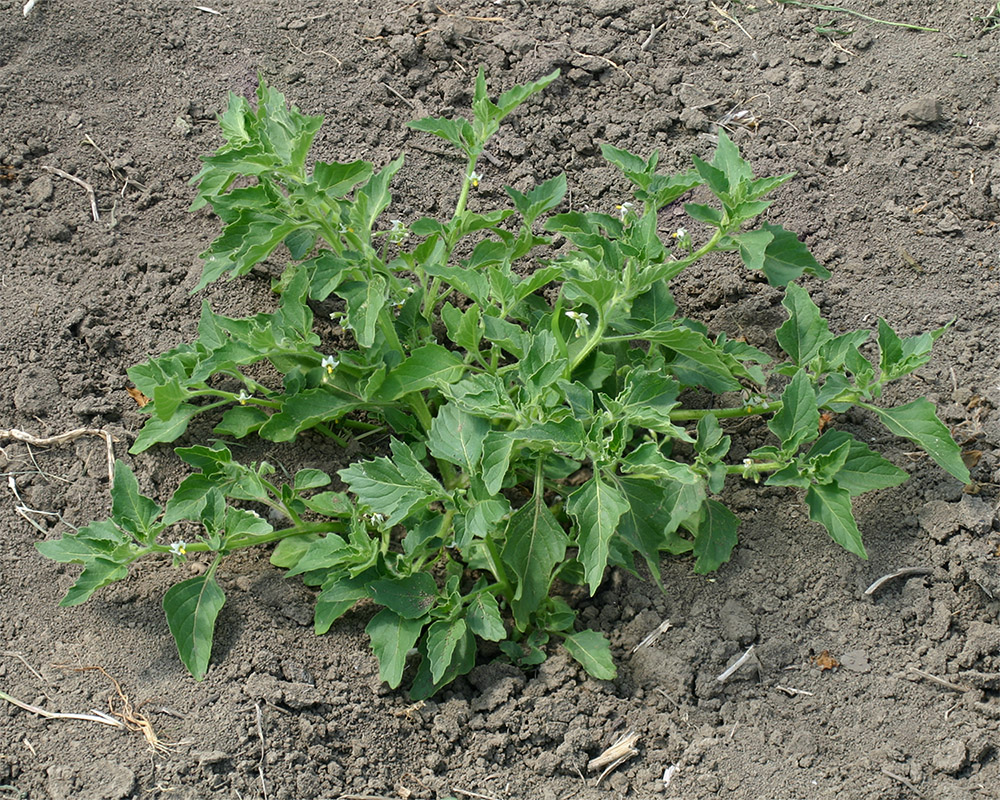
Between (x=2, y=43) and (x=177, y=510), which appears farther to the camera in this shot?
(x=2, y=43)

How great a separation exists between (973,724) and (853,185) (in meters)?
2.31

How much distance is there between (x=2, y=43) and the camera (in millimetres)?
4461

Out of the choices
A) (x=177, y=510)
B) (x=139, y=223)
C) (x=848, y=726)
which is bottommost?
(x=848, y=726)

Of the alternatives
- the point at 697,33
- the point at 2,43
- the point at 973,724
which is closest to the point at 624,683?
the point at 973,724

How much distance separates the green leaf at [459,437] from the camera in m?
3.02

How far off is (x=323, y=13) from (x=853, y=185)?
2583 mm

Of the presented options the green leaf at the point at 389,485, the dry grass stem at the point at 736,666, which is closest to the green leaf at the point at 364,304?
the green leaf at the point at 389,485

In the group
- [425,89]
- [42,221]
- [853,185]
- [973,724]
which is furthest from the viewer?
[425,89]

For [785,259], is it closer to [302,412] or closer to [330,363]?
[330,363]

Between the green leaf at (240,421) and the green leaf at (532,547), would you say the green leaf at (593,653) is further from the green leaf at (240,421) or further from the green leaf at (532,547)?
the green leaf at (240,421)

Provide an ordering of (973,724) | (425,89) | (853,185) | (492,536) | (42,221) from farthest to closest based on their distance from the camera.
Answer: (425,89) < (853,185) < (42,221) < (492,536) < (973,724)

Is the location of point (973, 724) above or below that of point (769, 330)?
below

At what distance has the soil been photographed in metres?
3.03

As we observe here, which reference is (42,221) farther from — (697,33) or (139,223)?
(697,33)
